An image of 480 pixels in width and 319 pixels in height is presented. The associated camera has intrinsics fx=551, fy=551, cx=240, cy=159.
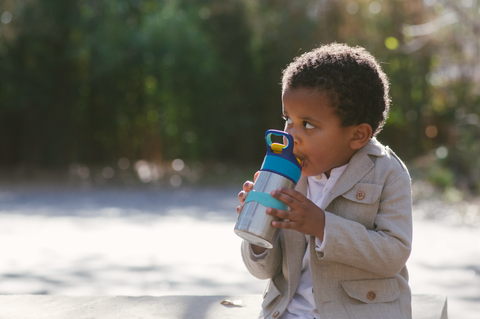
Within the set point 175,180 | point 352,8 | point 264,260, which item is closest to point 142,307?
point 264,260

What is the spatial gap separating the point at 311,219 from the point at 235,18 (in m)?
13.3

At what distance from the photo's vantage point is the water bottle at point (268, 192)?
1.59 m

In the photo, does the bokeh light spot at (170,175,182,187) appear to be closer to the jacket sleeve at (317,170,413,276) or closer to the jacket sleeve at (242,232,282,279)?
the jacket sleeve at (242,232,282,279)

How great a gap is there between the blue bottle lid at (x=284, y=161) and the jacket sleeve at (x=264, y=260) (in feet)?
0.98

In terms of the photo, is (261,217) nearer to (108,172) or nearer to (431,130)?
(108,172)

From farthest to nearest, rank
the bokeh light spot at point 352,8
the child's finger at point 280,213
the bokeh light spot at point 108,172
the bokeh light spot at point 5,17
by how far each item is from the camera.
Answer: the bokeh light spot at point 352,8, the bokeh light spot at point 108,172, the bokeh light spot at point 5,17, the child's finger at point 280,213

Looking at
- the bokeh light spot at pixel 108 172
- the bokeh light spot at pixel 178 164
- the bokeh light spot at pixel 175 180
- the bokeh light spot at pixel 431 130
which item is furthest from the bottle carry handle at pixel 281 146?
the bokeh light spot at pixel 431 130

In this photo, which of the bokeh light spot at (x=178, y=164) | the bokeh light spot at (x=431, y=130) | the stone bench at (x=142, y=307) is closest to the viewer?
the stone bench at (x=142, y=307)

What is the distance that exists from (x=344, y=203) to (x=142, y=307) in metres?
1.09

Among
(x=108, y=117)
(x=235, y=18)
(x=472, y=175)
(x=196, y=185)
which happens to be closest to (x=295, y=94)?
(x=472, y=175)

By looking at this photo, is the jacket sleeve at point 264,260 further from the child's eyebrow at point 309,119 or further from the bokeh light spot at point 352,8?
the bokeh light spot at point 352,8

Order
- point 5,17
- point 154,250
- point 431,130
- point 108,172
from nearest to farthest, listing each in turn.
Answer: point 154,250 < point 5,17 < point 108,172 < point 431,130

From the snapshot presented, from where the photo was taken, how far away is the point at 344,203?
1764 millimetres

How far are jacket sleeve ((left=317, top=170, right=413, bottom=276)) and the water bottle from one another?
16 cm
